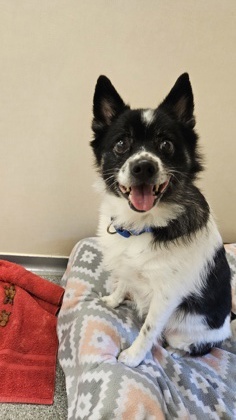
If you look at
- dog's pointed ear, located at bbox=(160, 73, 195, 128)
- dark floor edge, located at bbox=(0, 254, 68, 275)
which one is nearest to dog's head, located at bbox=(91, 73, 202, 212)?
dog's pointed ear, located at bbox=(160, 73, 195, 128)

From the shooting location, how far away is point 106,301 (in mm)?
1903

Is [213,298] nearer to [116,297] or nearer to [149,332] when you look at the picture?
[149,332]

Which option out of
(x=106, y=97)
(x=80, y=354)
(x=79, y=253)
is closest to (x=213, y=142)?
(x=106, y=97)

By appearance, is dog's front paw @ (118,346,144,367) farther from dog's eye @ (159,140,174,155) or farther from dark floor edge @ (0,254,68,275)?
dark floor edge @ (0,254,68,275)

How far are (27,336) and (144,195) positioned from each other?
3.96 feet

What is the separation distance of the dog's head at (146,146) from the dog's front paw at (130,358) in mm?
718

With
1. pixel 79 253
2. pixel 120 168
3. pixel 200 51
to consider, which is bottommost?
pixel 79 253

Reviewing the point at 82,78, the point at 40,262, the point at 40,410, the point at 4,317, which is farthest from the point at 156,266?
the point at 40,262

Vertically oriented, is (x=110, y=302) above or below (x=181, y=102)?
below

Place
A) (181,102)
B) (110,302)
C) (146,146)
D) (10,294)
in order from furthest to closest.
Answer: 1. (10,294)
2. (110,302)
3. (181,102)
4. (146,146)

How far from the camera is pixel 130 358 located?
1.48 m

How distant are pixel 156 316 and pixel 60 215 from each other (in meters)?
1.28

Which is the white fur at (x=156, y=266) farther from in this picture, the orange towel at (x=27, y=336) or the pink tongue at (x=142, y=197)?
the orange towel at (x=27, y=336)

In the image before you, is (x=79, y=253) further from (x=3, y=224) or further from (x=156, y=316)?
(x=156, y=316)
